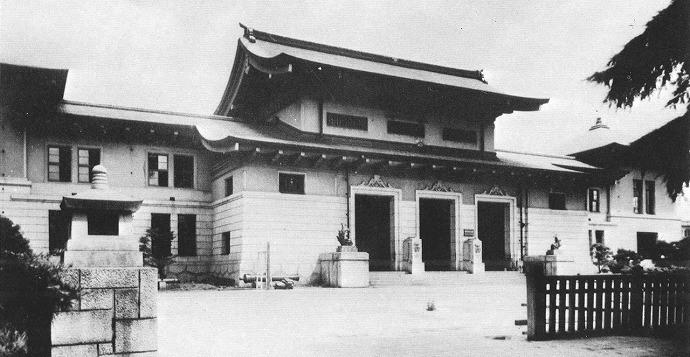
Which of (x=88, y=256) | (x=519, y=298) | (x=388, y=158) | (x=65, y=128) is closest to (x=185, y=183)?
(x=65, y=128)

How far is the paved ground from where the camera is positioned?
7863 mm

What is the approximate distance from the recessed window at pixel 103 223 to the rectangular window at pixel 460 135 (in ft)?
77.1

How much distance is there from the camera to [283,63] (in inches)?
969

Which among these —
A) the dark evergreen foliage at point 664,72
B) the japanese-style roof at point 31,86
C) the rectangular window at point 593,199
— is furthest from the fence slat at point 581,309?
the rectangular window at point 593,199

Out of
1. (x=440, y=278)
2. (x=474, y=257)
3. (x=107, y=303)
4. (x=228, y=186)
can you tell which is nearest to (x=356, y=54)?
(x=228, y=186)

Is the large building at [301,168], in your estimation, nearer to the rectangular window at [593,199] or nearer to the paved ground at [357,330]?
the rectangular window at [593,199]

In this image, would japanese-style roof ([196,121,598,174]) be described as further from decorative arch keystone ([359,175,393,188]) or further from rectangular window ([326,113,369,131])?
decorative arch keystone ([359,175,393,188])

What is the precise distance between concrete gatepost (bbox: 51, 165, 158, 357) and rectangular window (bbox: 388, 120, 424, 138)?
861 inches

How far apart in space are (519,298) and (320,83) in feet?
43.7

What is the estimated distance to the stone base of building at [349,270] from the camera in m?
22.4

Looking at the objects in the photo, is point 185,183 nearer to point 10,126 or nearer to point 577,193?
point 10,126

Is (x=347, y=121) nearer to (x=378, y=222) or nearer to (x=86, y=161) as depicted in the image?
(x=378, y=222)

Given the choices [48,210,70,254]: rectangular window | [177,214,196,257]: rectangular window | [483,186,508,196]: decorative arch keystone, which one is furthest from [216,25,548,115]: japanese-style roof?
[48,210,70,254]: rectangular window

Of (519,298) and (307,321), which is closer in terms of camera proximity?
(307,321)
